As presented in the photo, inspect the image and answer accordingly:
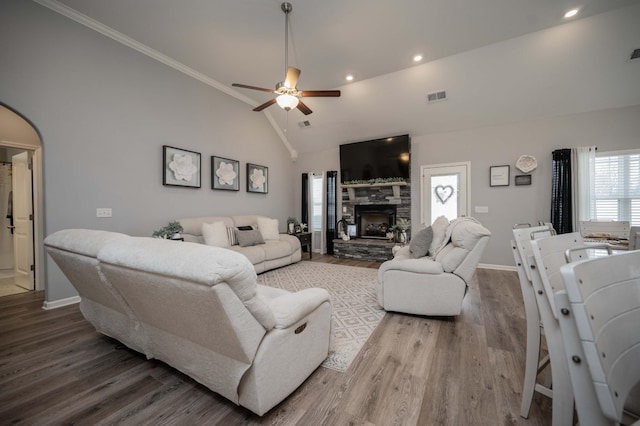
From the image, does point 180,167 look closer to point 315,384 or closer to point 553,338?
point 315,384

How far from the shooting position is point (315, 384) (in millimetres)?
1631

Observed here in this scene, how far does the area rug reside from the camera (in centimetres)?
207

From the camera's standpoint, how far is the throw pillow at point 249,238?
4375 mm

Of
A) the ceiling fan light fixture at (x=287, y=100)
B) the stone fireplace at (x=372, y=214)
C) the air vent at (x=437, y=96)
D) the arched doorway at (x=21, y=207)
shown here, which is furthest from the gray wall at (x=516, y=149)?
the arched doorway at (x=21, y=207)

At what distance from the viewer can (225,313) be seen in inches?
42.2

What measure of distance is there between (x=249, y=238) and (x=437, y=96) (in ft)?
14.5

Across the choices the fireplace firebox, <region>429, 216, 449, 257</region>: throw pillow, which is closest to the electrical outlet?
<region>429, 216, 449, 257</region>: throw pillow

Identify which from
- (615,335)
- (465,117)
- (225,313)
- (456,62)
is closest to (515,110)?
(465,117)

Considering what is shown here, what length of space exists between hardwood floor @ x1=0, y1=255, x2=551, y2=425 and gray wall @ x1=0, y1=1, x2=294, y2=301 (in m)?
1.57

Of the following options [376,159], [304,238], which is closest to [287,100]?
[376,159]

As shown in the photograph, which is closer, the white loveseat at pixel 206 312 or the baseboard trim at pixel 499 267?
the white loveseat at pixel 206 312

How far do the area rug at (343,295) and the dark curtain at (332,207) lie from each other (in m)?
1.26

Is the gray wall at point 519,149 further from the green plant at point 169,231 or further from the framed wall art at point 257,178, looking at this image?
the green plant at point 169,231

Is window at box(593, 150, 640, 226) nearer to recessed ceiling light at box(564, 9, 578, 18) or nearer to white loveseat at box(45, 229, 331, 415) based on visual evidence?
recessed ceiling light at box(564, 9, 578, 18)
